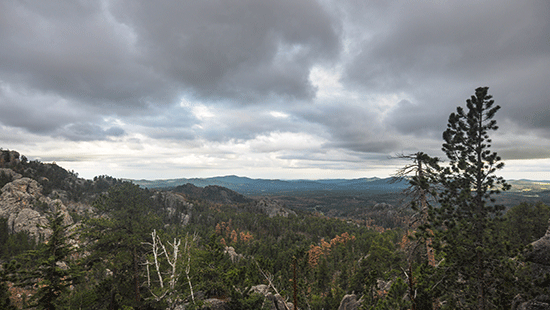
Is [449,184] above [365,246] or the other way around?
above

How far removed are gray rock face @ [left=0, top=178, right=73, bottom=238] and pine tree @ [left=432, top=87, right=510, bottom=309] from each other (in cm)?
10227

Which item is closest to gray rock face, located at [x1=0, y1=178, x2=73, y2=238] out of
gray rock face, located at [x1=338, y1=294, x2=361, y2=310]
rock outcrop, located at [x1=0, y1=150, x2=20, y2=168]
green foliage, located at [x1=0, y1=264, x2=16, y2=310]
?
rock outcrop, located at [x1=0, y1=150, x2=20, y2=168]

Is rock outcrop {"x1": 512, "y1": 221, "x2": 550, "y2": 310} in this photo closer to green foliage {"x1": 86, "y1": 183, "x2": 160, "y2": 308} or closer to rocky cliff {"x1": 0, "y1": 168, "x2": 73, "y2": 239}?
green foliage {"x1": 86, "y1": 183, "x2": 160, "y2": 308}

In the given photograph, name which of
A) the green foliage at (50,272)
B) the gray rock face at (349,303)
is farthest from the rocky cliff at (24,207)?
the gray rock face at (349,303)

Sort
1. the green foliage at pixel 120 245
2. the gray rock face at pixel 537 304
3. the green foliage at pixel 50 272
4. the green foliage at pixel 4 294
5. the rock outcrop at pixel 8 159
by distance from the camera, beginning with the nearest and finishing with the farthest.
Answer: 1. the gray rock face at pixel 537 304
2. the green foliage at pixel 4 294
3. the green foliage at pixel 50 272
4. the green foliage at pixel 120 245
5. the rock outcrop at pixel 8 159

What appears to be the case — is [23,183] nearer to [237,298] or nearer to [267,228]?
[267,228]

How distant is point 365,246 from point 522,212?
4897 cm

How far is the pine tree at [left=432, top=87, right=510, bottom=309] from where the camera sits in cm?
1205

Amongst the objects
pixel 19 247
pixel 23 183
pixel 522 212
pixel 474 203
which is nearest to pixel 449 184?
pixel 474 203

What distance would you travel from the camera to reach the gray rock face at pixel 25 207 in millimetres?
81000

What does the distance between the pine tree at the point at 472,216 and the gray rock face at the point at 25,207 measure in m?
102

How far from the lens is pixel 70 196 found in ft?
513

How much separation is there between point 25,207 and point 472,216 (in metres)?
147

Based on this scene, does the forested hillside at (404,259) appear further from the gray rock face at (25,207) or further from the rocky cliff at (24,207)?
the gray rock face at (25,207)
